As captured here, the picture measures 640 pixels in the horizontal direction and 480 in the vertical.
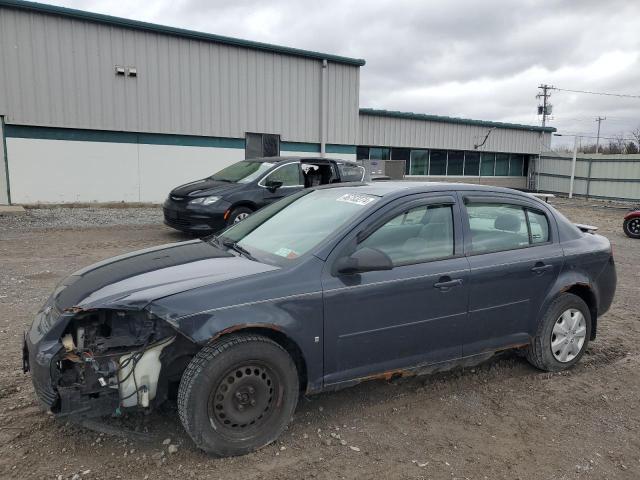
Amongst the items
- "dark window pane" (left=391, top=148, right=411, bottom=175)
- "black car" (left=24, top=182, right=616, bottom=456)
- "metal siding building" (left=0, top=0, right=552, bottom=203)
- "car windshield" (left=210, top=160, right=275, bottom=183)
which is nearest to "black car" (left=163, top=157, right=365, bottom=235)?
"car windshield" (left=210, top=160, right=275, bottom=183)

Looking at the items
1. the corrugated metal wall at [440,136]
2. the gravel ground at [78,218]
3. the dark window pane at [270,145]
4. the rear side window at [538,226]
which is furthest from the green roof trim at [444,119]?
the rear side window at [538,226]

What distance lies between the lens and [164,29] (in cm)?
1634

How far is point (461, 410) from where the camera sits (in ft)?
12.1

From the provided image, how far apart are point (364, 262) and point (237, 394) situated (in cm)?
108

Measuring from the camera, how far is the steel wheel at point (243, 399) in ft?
9.57

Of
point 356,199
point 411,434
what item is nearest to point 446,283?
point 356,199

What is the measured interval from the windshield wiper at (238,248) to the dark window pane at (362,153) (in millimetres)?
19675

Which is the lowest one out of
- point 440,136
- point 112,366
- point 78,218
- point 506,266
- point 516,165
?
point 78,218

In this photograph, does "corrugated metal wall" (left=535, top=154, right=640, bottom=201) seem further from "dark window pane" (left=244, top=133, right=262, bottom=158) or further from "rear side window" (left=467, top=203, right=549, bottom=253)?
"rear side window" (left=467, top=203, right=549, bottom=253)

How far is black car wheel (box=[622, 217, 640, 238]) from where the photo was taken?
1280cm

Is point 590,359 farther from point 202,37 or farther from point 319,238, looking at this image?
point 202,37

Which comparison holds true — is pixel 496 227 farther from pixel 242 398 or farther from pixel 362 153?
pixel 362 153

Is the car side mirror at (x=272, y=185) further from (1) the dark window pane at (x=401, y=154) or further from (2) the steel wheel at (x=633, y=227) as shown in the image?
(1) the dark window pane at (x=401, y=154)

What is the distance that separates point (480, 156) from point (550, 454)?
26698 mm
